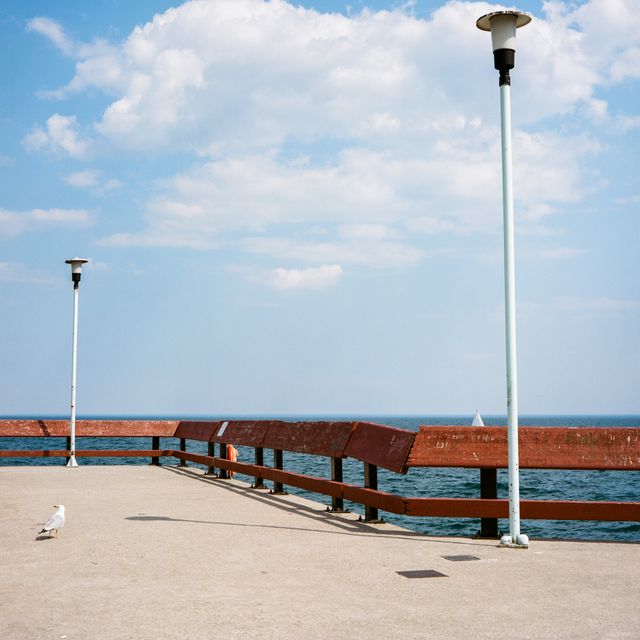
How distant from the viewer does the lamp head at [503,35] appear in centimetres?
812

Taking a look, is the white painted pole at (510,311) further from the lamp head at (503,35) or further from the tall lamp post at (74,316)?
the tall lamp post at (74,316)

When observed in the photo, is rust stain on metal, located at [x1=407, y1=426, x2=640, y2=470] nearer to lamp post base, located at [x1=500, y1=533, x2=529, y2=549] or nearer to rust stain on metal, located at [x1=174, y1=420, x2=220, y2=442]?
lamp post base, located at [x1=500, y1=533, x2=529, y2=549]

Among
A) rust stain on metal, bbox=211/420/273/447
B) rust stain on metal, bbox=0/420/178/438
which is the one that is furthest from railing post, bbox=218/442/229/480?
rust stain on metal, bbox=0/420/178/438

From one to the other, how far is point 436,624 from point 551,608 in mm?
860

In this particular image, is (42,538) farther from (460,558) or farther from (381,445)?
(460,558)

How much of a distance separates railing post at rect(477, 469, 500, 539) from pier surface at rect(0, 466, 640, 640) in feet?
0.86

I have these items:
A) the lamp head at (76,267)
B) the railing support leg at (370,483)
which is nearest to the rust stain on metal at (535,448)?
the railing support leg at (370,483)

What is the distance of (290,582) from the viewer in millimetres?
5926

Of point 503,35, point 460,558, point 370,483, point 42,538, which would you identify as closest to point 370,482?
point 370,483

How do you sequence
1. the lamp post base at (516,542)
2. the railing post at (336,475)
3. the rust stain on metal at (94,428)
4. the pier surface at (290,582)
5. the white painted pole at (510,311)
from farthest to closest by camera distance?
the rust stain on metal at (94,428)
the railing post at (336,475)
the white painted pole at (510,311)
the lamp post base at (516,542)
the pier surface at (290,582)

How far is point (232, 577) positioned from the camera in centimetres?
613

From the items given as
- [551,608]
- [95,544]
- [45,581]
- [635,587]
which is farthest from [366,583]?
[95,544]

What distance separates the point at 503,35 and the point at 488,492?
4534 mm

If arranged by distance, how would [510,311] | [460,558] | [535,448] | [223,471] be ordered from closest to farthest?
[460,558] < [510,311] < [535,448] < [223,471]
